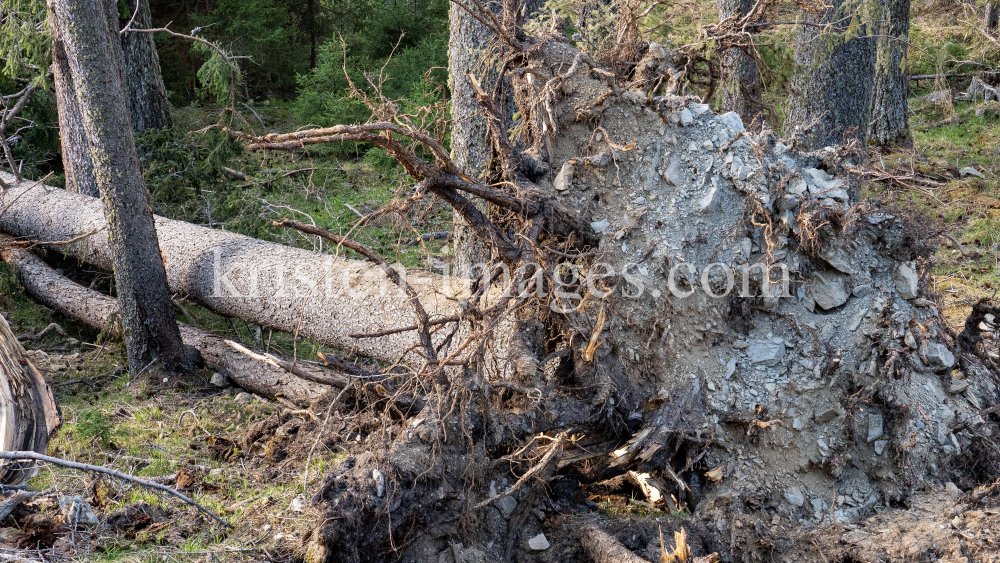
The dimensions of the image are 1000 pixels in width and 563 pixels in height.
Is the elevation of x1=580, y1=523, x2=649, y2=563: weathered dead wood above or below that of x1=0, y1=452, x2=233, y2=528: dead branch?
below

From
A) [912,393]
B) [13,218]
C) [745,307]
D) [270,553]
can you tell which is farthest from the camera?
[13,218]

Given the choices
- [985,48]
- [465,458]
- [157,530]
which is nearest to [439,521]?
[465,458]

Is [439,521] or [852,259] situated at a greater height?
[852,259]

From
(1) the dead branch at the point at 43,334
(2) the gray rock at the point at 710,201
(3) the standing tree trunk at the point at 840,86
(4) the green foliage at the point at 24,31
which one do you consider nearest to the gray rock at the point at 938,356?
(2) the gray rock at the point at 710,201

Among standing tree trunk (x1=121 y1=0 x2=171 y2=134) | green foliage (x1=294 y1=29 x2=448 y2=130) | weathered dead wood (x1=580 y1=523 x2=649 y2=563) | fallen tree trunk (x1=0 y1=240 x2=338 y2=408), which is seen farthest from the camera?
green foliage (x1=294 y1=29 x2=448 y2=130)

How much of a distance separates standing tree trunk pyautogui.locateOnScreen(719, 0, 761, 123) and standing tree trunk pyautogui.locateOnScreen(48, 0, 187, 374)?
4022 mm

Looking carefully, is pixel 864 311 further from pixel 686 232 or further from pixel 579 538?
pixel 579 538

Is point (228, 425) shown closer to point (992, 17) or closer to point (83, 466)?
point (83, 466)

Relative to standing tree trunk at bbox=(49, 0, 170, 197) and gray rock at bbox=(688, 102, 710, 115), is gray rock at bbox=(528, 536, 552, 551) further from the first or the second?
standing tree trunk at bbox=(49, 0, 170, 197)

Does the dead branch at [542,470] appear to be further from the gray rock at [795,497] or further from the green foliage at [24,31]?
the green foliage at [24,31]

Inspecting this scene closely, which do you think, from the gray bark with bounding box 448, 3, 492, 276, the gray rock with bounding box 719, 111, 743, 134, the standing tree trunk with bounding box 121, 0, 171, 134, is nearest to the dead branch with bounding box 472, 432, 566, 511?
the gray bark with bounding box 448, 3, 492, 276

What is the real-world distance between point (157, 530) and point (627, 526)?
7.28 ft

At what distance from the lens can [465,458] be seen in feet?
11.0

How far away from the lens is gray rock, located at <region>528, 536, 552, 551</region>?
10.9 ft
